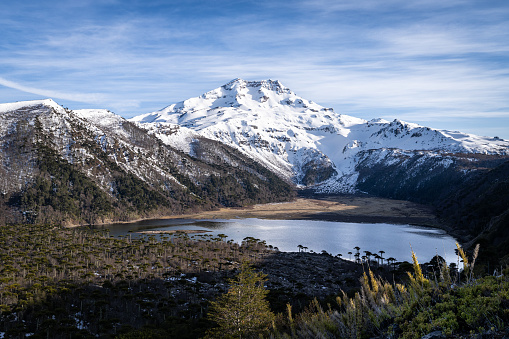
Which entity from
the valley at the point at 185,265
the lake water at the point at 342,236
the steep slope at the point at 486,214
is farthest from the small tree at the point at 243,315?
the lake water at the point at 342,236

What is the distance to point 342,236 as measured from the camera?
438 feet

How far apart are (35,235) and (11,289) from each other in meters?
53.9

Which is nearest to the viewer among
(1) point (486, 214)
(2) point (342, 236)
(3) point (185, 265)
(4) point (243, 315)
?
(4) point (243, 315)

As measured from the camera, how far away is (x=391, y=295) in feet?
64.2

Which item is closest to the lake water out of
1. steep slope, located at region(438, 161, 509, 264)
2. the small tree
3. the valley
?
the valley

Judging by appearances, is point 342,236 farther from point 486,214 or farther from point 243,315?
point 243,315

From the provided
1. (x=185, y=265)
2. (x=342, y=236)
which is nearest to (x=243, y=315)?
(x=185, y=265)

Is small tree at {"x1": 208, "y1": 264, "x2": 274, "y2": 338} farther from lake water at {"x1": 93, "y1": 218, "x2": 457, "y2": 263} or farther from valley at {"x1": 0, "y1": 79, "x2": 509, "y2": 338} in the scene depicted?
lake water at {"x1": 93, "y1": 218, "x2": 457, "y2": 263}

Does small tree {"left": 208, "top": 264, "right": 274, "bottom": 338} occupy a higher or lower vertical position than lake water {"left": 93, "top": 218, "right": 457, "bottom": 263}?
higher

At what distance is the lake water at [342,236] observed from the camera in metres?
105

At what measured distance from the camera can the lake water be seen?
105106 mm

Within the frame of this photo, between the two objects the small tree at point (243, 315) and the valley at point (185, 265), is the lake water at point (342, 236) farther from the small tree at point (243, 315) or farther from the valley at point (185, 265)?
the small tree at point (243, 315)

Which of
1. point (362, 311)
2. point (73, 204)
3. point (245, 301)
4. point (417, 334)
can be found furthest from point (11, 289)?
point (73, 204)

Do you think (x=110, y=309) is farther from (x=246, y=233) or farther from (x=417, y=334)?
(x=246, y=233)
